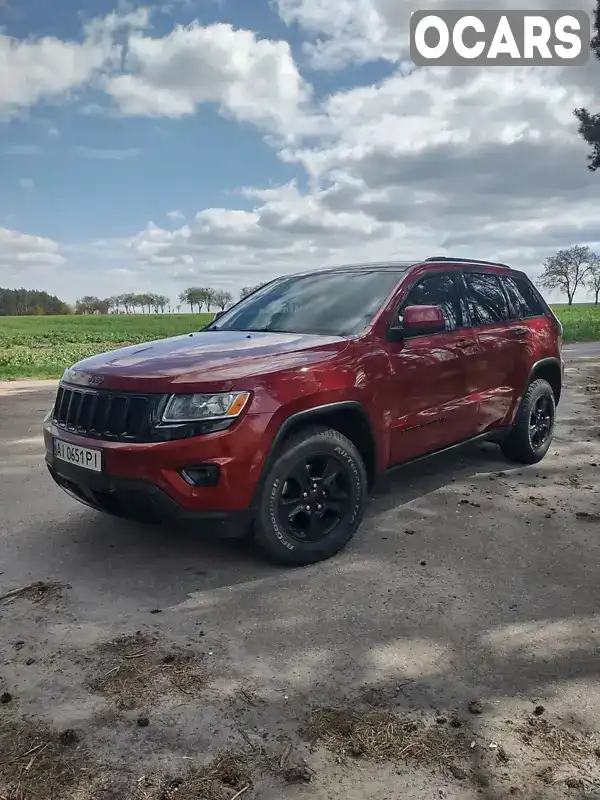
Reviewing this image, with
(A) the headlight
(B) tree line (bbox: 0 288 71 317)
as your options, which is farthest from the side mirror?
(B) tree line (bbox: 0 288 71 317)

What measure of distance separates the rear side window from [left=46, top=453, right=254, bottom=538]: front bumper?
138 inches

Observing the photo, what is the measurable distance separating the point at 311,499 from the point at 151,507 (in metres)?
0.93

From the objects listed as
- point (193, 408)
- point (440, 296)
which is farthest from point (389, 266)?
point (193, 408)

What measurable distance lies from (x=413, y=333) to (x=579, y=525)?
169 cm

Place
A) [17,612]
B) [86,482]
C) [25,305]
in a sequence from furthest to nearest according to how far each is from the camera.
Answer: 1. [25,305]
2. [86,482]
3. [17,612]

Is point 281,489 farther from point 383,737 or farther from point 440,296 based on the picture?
point 440,296

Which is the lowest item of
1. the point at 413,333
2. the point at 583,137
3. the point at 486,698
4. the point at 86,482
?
the point at 486,698

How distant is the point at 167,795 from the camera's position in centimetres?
203

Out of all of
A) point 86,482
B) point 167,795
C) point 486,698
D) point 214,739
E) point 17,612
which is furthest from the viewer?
point 86,482

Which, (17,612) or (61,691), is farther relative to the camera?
(17,612)

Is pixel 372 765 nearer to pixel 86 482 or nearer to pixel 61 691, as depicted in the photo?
pixel 61 691

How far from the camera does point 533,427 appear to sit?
6000 mm

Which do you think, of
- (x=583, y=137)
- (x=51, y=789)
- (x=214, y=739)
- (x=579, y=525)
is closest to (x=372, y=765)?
(x=214, y=739)

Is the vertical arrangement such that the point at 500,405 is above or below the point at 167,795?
above
